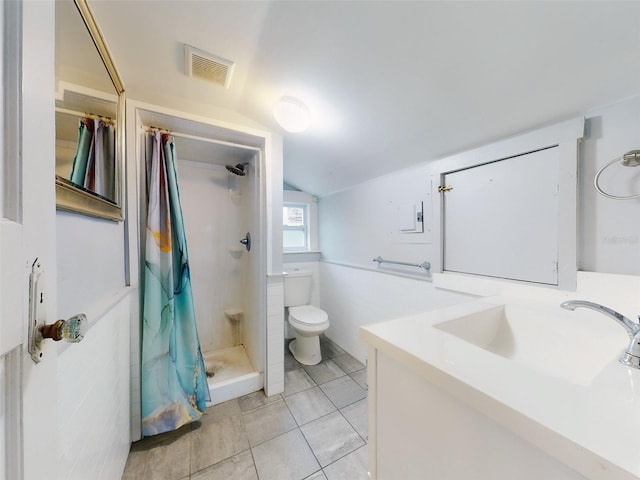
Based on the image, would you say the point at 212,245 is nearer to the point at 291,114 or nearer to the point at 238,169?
the point at 238,169

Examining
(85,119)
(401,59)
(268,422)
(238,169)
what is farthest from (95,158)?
(268,422)

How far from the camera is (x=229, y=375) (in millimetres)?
1784

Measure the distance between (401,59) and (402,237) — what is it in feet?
3.72

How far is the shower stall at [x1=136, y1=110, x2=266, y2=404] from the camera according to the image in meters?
1.73

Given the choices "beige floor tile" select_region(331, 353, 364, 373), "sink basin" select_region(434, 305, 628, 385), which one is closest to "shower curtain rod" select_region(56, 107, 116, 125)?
"sink basin" select_region(434, 305, 628, 385)

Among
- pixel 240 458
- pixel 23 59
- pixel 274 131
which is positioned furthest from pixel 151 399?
pixel 274 131

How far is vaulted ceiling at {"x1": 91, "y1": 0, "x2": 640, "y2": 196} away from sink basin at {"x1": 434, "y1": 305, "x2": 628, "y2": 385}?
871mm

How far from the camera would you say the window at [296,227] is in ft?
9.01

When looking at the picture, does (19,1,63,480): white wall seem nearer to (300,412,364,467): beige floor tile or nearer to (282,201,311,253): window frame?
(300,412,364,467): beige floor tile

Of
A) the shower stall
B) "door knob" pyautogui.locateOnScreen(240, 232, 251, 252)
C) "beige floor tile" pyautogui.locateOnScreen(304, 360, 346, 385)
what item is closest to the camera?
the shower stall

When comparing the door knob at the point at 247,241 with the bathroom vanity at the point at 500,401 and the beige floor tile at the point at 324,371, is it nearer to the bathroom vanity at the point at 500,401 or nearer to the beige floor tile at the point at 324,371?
the beige floor tile at the point at 324,371

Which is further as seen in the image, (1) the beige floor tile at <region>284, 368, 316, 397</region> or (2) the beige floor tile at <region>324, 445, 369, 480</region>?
(1) the beige floor tile at <region>284, 368, 316, 397</region>

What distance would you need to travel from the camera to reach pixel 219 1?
93 centimetres

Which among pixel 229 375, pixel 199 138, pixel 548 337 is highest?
pixel 199 138
